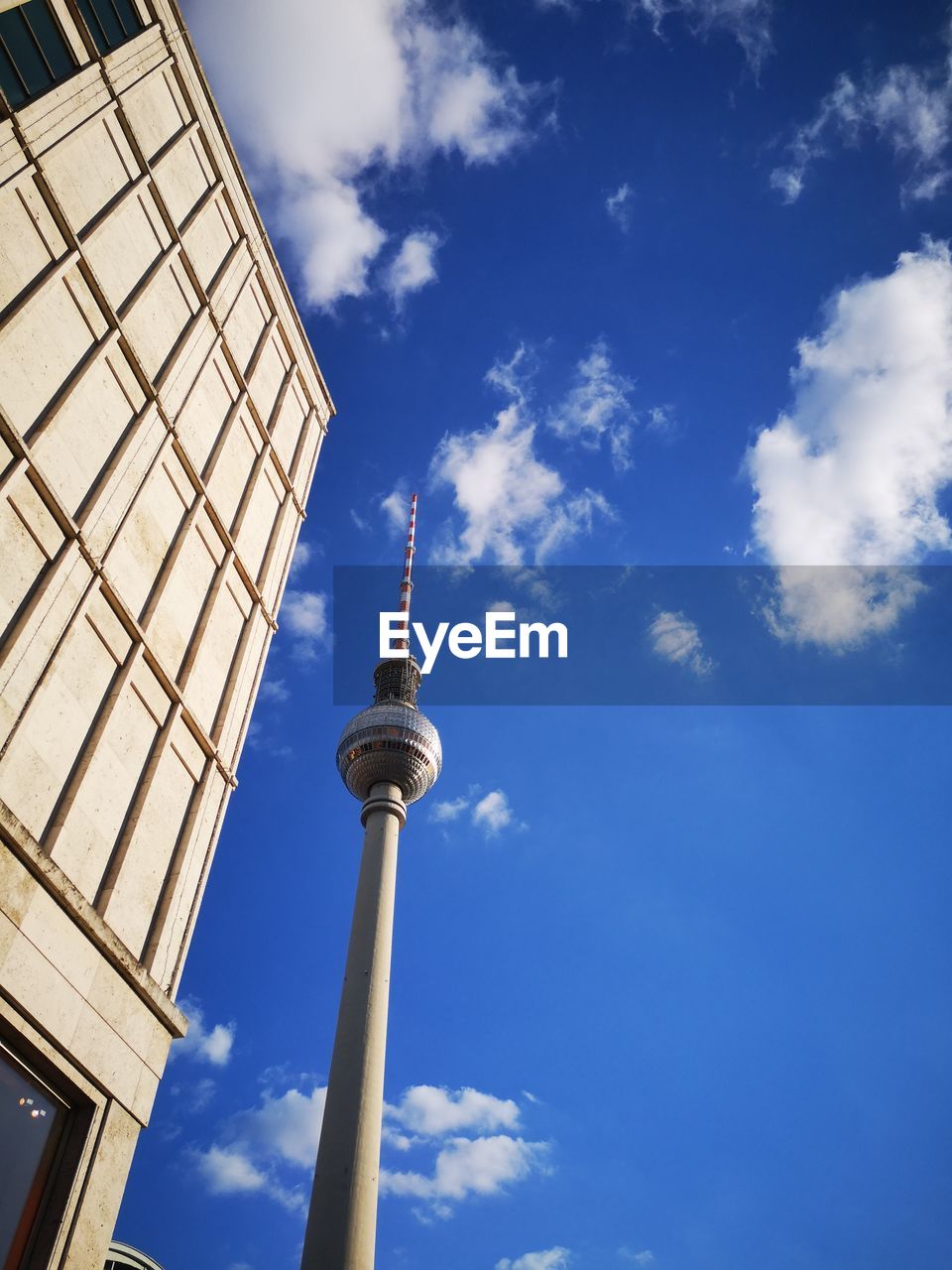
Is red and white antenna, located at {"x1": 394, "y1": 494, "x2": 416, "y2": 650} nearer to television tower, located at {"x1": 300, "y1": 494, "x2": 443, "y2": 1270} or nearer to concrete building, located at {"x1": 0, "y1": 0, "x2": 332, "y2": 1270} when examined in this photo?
television tower, located at {"x1": 300, "y1": 494, "x2": 443, "y2": 1270}

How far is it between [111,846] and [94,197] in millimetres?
10334

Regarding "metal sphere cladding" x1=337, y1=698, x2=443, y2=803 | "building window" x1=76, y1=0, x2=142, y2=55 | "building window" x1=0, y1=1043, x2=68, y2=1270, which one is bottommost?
"building window" x1=0, y1=1043, x2=68, y2=1270

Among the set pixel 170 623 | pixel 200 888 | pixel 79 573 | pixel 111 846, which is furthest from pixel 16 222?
pixel 200 888

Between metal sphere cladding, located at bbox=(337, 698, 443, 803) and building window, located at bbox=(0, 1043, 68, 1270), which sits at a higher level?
metal sphere cladding, located at bbox=(337, 698, 443, 803)

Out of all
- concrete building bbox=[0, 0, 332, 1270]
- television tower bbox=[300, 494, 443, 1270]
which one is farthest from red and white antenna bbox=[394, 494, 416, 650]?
concrete building bbox=[0, 0, 332, 1270]

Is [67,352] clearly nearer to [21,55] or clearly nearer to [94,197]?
[94,197]

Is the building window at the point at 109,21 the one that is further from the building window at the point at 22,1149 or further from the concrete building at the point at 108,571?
the building window at the point at 22,1149

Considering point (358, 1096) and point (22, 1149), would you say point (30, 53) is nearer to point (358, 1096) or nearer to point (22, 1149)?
point (22, 1149)

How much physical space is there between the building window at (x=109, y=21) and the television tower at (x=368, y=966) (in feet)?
146

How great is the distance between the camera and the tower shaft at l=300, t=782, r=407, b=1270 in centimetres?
3934

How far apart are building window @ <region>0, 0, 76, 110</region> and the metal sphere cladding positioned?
2111 inches

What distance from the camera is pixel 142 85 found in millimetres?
16312

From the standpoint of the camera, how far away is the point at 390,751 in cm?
6419

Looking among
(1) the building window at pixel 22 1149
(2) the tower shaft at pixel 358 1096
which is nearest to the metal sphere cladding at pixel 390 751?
(2) the tower shaft at pixel 358 1096
